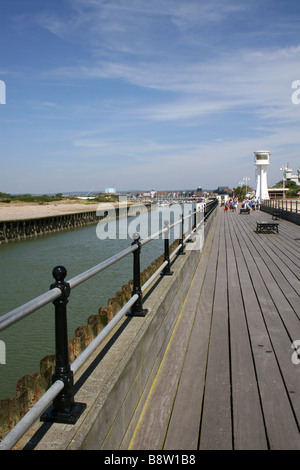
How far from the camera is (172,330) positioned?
4.30m

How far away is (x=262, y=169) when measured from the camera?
191ft

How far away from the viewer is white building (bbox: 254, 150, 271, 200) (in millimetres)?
56719

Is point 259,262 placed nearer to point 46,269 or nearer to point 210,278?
point 210,278

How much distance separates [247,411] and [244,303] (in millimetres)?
2583

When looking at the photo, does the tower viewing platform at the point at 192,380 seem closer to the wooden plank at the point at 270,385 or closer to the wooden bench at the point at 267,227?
the wooden plank at the point at 270,385

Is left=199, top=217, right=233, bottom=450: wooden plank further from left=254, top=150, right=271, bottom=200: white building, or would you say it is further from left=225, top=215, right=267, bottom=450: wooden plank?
left=254, top=150, right=271, bottom=200: white building

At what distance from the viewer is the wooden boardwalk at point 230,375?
2492 mm

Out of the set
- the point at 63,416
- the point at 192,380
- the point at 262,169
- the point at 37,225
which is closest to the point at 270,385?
the point at 192,380

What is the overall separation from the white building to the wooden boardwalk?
173 feet

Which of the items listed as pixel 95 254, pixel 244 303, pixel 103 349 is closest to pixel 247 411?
pixel 103 349

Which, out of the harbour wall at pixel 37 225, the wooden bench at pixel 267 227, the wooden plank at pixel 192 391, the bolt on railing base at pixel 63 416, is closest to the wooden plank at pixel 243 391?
the wooden plank at pixel 192 391

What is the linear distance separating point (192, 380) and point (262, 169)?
5840 centimetres

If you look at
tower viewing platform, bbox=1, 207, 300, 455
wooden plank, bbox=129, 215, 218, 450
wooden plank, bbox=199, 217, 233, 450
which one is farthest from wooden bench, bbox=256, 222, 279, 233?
wooden plank, bbox=129, 215, 218, 450
